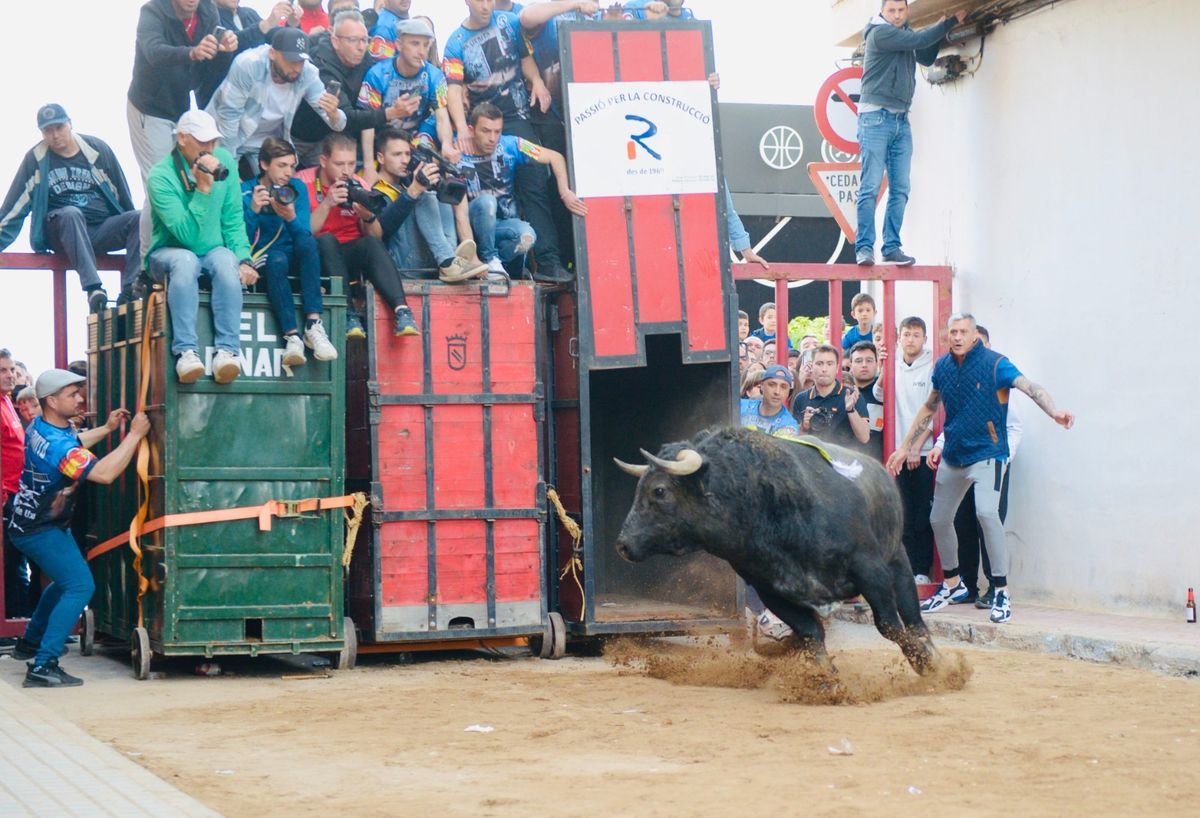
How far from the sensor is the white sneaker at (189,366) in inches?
392

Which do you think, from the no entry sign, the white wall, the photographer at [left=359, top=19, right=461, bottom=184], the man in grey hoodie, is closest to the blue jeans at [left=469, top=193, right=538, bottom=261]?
the photographer at [left=359, top=19, right=461, bottom=184]

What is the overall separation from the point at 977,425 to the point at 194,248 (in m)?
5.99

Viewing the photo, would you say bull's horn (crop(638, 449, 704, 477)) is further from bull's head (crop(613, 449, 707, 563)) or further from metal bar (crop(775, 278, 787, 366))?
metal bar (crop(775, 278, 787, 366))

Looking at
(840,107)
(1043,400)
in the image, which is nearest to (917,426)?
(1043,400)

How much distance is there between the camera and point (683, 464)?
30.8 feet

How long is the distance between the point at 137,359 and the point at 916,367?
21.5 feet

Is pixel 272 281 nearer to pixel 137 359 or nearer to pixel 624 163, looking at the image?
pixel 137 359

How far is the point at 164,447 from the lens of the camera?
10148 millimetres

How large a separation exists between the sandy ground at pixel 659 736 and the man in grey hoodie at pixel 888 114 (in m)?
4.57

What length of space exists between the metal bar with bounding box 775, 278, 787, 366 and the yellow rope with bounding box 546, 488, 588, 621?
3.06 metres

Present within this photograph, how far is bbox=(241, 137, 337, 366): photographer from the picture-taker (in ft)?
34.1

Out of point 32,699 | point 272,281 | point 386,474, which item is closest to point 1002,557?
point 386,474

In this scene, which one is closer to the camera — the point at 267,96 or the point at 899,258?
the point at 267,96

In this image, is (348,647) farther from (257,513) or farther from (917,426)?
(917,426)
